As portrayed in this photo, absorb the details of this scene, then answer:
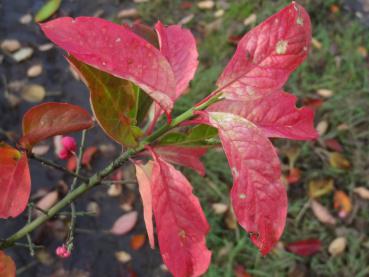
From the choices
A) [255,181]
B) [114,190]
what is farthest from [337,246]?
[255,181]

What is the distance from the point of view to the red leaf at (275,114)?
76cm

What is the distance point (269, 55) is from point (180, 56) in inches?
7.6

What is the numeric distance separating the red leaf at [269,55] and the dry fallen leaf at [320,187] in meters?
1.39

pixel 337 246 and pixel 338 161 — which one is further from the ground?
pixel 338 161

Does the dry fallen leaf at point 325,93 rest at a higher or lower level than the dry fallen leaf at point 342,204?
higher

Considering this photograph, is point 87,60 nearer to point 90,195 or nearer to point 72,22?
point 72,22

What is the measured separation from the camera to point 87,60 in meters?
0.59

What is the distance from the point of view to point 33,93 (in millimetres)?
2105

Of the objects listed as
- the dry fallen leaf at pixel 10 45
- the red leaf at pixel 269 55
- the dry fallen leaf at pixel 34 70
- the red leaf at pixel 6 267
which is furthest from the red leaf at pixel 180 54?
the dry fallen leaf at pixel 10 45

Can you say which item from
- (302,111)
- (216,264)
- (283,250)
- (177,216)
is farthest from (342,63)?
(177,216)

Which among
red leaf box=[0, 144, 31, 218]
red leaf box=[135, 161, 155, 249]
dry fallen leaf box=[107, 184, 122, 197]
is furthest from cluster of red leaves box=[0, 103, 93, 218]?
dry fallen leaf box=[107, 184, 122, 197]

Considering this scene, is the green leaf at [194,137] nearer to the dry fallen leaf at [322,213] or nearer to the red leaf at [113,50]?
the red leaf at [113,50]

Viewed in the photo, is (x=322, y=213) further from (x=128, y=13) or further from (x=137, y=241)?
(x=128, y=13)

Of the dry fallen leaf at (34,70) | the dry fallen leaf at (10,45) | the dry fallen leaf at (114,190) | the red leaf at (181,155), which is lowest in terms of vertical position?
the dry fallen leaf at (114,190)
